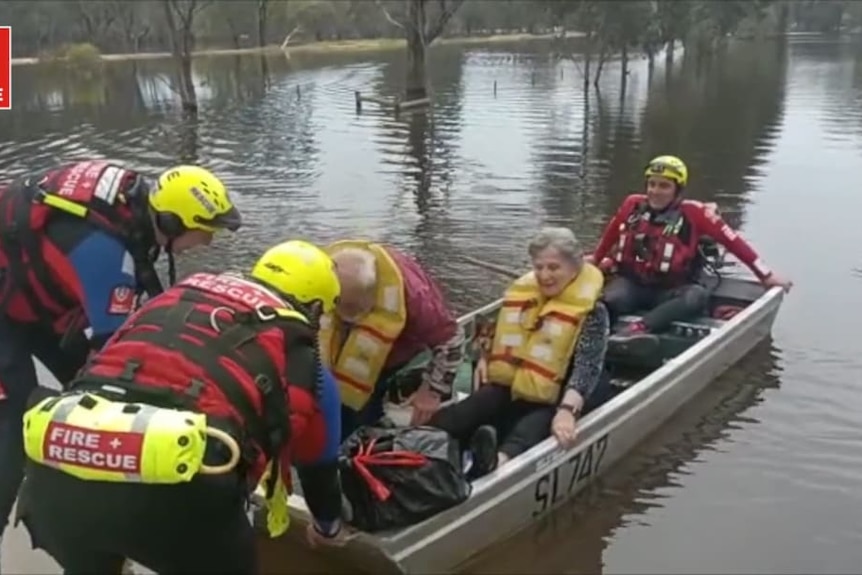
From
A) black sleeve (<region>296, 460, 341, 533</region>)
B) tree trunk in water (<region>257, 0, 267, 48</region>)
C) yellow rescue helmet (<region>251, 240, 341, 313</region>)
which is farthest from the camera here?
tree trunk in water (<region>257, 0, 267, 48</region>)

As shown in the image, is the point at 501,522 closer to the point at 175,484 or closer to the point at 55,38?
the point at 175,484

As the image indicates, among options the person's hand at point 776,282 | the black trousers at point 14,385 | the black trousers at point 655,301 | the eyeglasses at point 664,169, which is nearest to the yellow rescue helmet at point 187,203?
the black trousers at point 14,385

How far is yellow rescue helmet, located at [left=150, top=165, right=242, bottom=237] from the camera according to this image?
4332mm

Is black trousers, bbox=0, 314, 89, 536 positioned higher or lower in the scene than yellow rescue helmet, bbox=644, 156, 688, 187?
lower

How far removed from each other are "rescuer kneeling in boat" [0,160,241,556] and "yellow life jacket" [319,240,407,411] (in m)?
0.73

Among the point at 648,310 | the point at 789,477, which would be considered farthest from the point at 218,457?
the point at 648,310

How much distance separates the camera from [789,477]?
262 inches

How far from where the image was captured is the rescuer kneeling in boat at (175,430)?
2.96 m

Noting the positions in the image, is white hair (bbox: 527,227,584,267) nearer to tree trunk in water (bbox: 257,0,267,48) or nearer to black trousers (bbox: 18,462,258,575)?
black trousers (bbox: 18,462,258,575)

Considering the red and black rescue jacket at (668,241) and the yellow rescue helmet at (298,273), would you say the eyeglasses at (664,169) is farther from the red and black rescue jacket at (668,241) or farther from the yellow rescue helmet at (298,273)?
the yellow rescue helmet at (298,273)

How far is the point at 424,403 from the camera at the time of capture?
5.29 meters

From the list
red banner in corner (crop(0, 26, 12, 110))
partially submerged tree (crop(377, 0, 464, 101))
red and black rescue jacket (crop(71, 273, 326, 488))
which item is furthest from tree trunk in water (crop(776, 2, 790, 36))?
red and black rescue jacket (crop(71, 273, 326, 488))

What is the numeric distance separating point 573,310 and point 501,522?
120 cm

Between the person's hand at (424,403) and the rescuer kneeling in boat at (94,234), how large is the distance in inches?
55.1
